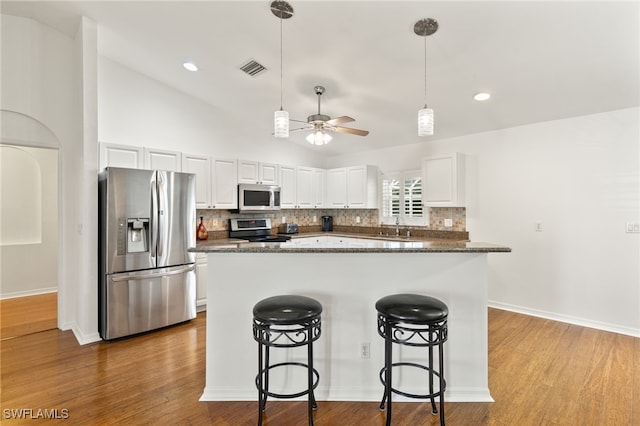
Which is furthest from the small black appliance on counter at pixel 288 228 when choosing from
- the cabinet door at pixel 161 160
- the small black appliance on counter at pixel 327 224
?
the cabinet door at pixel 161 160

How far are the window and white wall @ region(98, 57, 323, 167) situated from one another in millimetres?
2183

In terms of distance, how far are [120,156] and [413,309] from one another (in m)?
3.62

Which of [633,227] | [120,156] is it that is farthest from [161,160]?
[633,227]

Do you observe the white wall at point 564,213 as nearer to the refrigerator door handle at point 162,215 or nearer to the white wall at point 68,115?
the refrigerator door handle at point 162,215

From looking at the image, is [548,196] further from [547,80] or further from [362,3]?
[362,3]

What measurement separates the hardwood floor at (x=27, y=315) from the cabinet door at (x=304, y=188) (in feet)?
12.5

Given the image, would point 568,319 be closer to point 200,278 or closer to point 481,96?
point 481,96

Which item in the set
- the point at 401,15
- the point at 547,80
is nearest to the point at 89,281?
the point at 401,15

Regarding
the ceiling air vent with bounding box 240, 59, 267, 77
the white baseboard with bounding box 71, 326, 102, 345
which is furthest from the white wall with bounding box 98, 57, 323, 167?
the white baseboard with bounding box 71, 326, 102, 345

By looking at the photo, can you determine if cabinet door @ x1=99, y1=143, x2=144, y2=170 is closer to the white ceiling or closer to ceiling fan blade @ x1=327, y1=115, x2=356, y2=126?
the white ceiling

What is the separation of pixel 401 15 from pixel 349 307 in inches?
92.7

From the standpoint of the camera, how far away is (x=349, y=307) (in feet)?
7.36

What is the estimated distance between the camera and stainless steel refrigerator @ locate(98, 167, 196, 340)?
322 cm

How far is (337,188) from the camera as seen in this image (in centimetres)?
584
